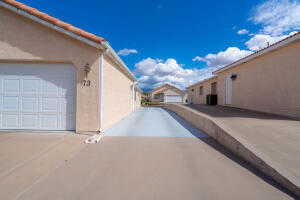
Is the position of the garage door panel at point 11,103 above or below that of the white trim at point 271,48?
below

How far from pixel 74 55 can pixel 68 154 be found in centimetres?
377

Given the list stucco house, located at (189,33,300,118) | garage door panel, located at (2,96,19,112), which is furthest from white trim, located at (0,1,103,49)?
stucco house, located at (189,33,300,118)

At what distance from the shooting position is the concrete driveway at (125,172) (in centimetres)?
258

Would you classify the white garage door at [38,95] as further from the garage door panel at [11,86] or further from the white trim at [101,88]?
the white trim at [101,88]

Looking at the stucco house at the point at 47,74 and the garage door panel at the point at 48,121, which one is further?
the garage door panel at the point at 48,121

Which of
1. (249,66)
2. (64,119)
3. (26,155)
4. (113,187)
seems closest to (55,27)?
(64,119)

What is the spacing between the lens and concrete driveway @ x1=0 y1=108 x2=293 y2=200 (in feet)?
8.46

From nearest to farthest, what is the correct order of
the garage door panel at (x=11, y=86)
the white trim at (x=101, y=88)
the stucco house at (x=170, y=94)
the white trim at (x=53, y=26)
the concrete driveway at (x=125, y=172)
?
the concrete driveway at (x=125, y=172), the white trim at (x=53, y=26), the white trim at (x=101, y=88), the garage door panel at (x=11, y=86), the stucco house at (x=170, y=94)

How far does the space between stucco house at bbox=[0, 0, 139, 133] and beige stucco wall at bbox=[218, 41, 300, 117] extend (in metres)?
9.05

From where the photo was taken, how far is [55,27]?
18.6 ft

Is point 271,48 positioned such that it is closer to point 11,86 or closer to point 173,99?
point 11,86

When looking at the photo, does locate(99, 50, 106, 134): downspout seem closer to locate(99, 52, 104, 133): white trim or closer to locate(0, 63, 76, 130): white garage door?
locate(99, 52, 104, 133): white trim

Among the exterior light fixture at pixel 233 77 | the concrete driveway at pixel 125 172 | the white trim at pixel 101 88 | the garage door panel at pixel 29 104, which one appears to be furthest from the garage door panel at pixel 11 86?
the exterior light fixture at pixel 233 77

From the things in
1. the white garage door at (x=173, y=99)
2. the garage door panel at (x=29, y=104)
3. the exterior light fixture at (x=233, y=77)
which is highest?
the exterior light fixture at (x=233, y=77)
